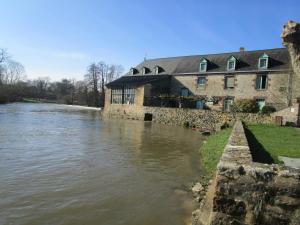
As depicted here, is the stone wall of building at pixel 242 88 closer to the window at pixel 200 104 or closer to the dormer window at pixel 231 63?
the window at pixel 200 104

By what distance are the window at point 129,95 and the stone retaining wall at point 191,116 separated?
70 cm

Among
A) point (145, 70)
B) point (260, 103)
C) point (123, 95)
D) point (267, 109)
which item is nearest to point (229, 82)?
point (260, 103)

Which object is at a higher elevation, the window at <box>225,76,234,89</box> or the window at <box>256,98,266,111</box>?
the window at <box>225,76,234,89</box>

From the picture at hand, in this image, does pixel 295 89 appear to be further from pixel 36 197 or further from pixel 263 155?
pixel 36 197

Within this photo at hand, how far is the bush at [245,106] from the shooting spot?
78.6 ft

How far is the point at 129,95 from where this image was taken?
107ft

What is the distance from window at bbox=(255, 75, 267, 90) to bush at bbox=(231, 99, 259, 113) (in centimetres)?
195

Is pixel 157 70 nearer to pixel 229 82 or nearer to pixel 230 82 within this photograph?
pixel 229 82

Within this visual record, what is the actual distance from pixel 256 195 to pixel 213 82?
2597cm

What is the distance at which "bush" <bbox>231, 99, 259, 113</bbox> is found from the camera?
24.0 metres

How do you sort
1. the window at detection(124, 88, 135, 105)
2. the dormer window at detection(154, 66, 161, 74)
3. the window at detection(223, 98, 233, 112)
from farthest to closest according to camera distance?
1. the dormer window at detection(154, 66, 161, 74)
2. the window at detection(124, 88, 135, 105)
3. the window at detection(223, 98, 233, 112)

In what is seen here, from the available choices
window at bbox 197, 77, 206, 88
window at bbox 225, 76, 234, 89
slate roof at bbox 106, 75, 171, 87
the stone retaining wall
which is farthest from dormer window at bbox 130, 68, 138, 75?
window at bbox 225, 76, 234, 89

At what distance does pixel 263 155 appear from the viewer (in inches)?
304

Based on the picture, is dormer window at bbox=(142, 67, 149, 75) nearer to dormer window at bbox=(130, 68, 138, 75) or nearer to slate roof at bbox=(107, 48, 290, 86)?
slate roof at bbox=(107, 48, 290, 86)
